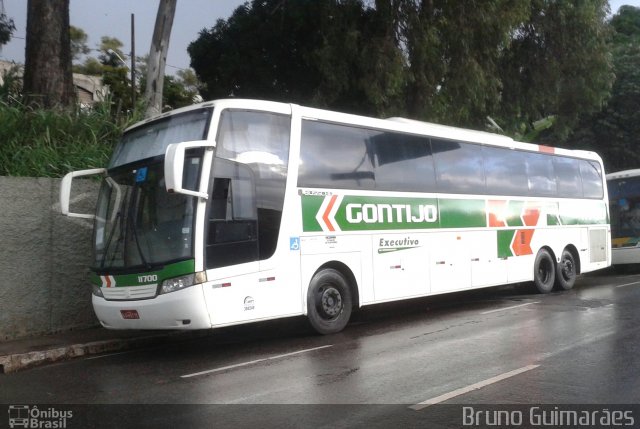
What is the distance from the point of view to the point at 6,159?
39.0 ft

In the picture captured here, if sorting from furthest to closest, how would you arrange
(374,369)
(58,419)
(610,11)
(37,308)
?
(610,11) < (37,308) < (374,369) < (58,419)

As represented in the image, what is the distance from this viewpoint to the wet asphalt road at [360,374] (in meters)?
6.17

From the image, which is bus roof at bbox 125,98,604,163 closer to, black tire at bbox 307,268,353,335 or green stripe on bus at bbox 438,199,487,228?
green stripe on bus at bbox 438,199,487,228

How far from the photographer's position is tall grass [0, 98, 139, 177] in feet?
38.9

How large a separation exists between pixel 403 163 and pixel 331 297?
2878mm

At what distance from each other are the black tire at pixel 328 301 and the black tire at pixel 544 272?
637 cm

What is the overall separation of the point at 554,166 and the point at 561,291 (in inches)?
117

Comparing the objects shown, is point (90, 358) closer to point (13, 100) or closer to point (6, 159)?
point (6, 159)

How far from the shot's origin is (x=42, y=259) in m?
10.7

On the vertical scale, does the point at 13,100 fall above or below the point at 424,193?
above

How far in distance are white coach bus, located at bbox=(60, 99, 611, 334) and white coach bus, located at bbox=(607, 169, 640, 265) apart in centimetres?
851

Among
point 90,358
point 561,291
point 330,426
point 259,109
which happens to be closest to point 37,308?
point 90,358

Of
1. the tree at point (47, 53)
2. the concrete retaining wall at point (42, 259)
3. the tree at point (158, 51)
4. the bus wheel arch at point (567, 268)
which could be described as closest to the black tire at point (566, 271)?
the bus wheel arch at point (567, 268)

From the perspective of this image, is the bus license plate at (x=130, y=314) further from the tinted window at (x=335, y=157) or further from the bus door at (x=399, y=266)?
the bus door at (x=399, y=266)
